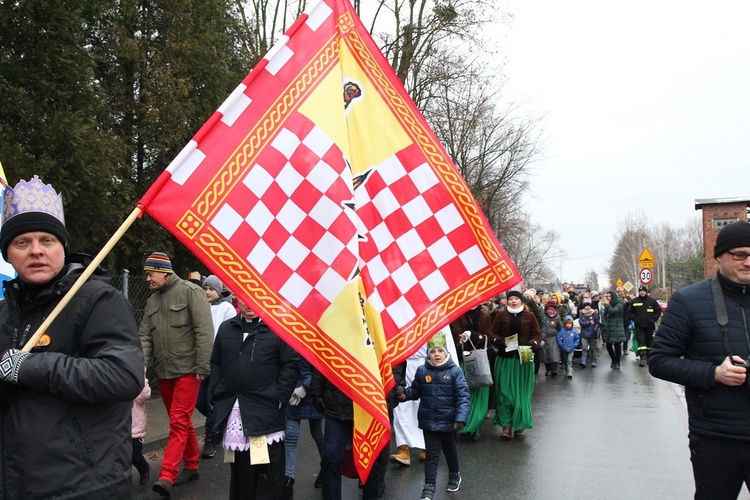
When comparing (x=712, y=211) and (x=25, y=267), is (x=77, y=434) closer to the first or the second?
(x=25, y=267)

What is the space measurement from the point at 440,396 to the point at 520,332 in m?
3.36

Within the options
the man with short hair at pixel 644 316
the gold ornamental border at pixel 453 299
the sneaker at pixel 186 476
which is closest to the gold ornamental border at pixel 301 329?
the gold ornamental border at pixel 453 299

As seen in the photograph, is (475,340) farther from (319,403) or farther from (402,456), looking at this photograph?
(319,403)

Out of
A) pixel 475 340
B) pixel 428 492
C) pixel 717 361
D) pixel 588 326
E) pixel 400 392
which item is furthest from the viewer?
pixel 588 326

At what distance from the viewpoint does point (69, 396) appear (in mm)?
2637

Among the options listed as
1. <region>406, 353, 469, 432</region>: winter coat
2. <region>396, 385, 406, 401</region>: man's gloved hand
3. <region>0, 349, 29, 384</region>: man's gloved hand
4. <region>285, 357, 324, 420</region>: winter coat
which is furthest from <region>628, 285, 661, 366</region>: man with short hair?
<region>0, 349, 29, 384</region>: man's gloved hand

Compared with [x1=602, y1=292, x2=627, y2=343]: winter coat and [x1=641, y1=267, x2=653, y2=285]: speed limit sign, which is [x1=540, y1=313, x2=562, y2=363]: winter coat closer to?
[x1=602, y1=292, x2=627, y2=343]: winter coat

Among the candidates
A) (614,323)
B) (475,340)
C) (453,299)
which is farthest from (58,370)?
(614,323)

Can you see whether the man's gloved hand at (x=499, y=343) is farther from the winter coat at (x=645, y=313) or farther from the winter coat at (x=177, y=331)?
the winter coat at (x=645, y=313)

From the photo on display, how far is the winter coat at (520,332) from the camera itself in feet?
32.2

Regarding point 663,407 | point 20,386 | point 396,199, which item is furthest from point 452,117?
point 20,386

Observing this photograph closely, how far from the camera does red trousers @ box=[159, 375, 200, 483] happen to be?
662cm

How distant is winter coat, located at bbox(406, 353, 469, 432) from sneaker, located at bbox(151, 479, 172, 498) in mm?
2292

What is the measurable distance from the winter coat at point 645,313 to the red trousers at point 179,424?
46.6ft
